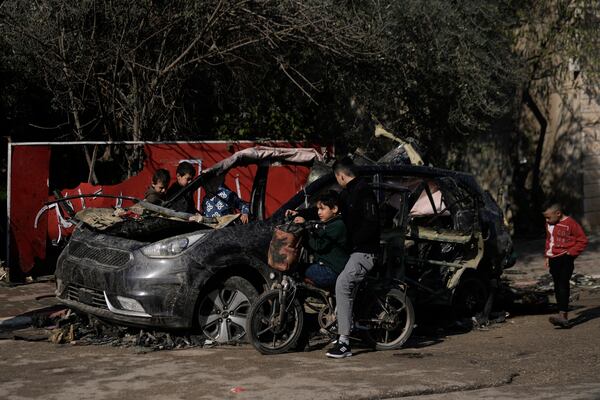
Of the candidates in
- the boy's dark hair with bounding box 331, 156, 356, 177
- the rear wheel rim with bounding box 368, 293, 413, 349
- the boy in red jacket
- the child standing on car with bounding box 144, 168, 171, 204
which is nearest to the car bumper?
the child standing on car with bounding box 144, 168, 171, 204

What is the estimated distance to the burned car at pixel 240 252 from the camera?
8750mm

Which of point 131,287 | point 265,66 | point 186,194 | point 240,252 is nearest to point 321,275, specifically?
point 240,252

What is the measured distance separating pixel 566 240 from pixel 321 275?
3.13 metres

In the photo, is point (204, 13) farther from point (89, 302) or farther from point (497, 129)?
point (497, 129)

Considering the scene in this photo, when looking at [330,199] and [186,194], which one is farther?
[186,194]

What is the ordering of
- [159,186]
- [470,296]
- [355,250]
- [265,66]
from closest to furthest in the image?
1. [355,250]
2. [470,296]
3. [159,186]
4. [265,66]

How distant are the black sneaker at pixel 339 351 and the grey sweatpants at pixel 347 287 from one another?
4.3 inches

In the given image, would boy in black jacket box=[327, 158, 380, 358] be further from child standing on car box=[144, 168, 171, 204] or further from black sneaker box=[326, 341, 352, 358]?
child standing on car box=[144, 168, 171, 204]

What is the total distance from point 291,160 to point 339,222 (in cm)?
186

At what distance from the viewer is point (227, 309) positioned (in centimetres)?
899

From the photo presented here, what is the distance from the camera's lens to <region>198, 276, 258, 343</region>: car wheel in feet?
29.3

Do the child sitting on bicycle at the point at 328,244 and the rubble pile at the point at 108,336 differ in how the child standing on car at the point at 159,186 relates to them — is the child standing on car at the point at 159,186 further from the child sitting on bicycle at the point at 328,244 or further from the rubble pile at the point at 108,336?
the child sitting on bicycle at the point at 328,244

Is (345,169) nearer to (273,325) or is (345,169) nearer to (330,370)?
(273,325)

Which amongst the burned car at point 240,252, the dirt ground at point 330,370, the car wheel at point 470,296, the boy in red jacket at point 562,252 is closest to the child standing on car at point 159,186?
the burned car at point 240,252
